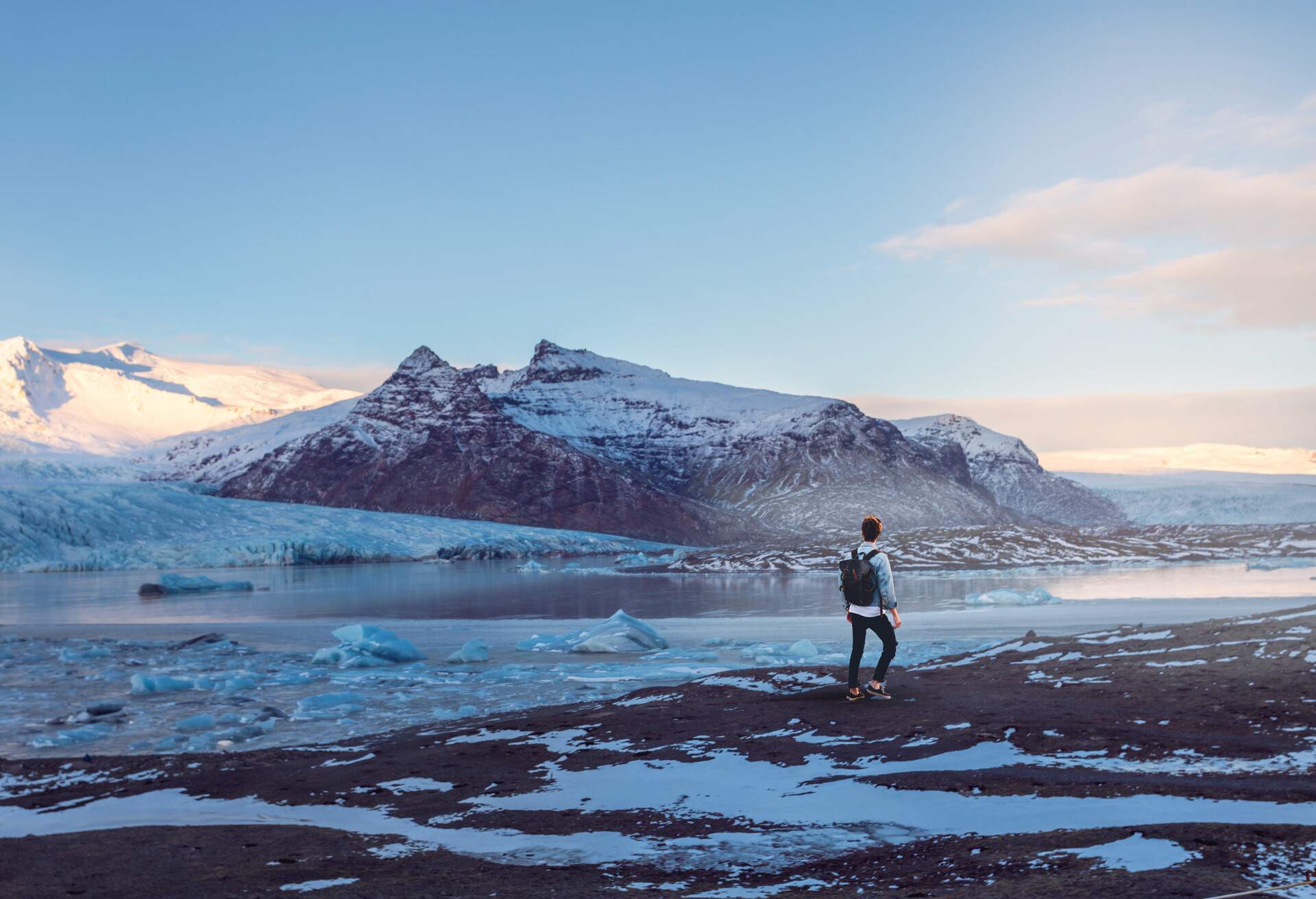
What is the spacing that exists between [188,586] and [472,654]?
31114mm

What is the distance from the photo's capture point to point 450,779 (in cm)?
862

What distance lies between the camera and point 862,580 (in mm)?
10586

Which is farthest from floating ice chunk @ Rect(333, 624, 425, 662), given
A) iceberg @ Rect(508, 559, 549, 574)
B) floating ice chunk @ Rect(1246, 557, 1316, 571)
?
iceberg @ Rect(508, 559, 549, 574)

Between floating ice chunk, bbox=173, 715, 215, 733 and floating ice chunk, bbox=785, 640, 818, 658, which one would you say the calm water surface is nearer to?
floating ice chunk, bbox=785, 640, 818, 658

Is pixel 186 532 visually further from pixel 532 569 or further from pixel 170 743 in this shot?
pixel 170 743

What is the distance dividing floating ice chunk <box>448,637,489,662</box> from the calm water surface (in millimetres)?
8927

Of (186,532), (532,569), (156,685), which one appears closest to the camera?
(156,685)

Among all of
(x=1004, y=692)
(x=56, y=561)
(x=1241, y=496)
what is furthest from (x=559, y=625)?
(x=1241, y=496)

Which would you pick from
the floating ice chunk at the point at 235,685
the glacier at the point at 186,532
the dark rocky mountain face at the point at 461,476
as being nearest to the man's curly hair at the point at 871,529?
the floating ice chunk at the point at 235,685

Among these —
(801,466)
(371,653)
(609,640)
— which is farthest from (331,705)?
(801,466)

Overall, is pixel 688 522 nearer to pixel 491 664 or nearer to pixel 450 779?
pixel 491 664

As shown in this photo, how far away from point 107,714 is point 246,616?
59.0ft

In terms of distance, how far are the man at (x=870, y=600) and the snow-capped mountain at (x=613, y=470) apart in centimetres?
12885

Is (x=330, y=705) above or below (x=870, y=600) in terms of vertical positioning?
below
